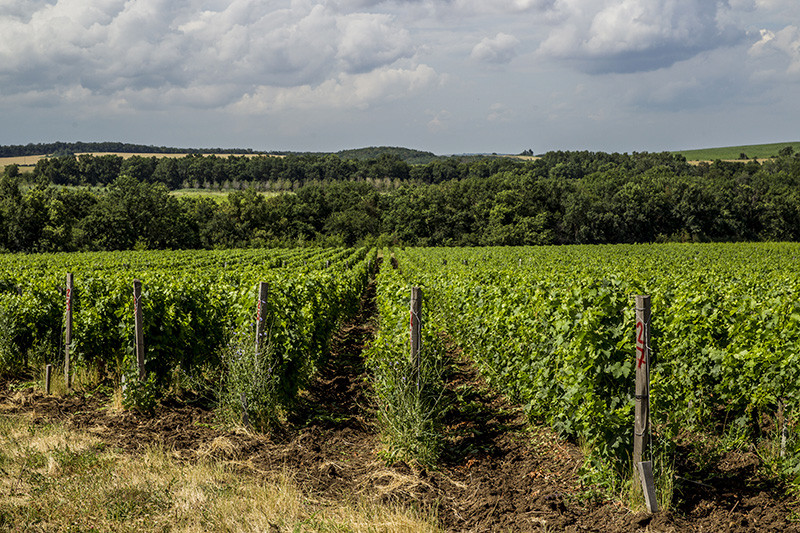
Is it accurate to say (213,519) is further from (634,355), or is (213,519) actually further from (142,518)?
(634,355)

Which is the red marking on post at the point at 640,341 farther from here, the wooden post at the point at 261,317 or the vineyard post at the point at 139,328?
the vineyard post at the point at 139,328

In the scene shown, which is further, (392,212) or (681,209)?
(392,212)

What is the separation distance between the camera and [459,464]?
560 cm

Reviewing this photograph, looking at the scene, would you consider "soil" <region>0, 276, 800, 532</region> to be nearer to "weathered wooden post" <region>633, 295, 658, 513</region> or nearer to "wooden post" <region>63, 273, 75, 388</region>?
"weathered wooden post" <region>633, 295, 658, 513</region>

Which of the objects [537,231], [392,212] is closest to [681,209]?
[537,231]

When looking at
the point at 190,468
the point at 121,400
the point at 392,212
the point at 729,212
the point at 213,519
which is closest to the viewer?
the point at 213,519

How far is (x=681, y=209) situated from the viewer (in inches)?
3098

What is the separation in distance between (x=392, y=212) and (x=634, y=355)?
8228cm

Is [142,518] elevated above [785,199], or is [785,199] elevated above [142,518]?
[785,199]

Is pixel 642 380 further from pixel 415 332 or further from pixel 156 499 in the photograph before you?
pixel 156 499

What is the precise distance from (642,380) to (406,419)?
8.12 feet

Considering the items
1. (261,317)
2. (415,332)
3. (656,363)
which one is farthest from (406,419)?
(656,363)

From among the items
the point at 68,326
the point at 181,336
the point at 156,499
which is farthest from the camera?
the point at 68,326

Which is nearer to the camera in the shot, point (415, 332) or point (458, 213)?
point (415, 332)
